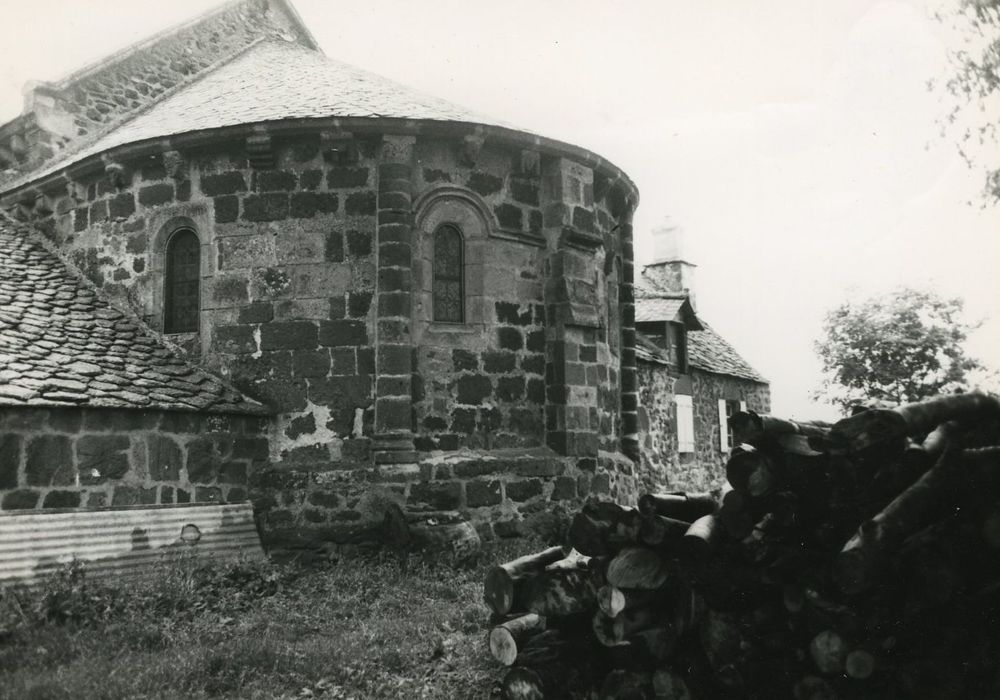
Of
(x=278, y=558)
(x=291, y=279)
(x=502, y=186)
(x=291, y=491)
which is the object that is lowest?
(x=278, y=558)

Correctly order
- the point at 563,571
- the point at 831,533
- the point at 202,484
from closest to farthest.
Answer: the point at 831,533 → the point at 563,571 → the point at 202,484

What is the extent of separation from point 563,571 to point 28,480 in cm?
573

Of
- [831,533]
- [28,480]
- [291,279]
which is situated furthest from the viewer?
[291,279]

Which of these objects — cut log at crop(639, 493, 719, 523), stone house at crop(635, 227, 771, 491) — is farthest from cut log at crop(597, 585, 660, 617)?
stone house at crop(635, 227, 771, 491)

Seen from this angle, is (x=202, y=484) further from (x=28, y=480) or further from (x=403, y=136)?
(x=403, y=136)

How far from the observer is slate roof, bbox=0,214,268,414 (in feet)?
29.6

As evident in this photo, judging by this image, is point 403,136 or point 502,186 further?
point 502,186

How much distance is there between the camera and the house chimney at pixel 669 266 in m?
26.0

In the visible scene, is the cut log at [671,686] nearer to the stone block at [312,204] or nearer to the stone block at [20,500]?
the stone block at [20,500]

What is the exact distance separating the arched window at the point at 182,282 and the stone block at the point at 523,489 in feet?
14.7

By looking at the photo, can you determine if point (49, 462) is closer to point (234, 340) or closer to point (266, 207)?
point (234, 340)

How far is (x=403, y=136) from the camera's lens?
10586 millimetres

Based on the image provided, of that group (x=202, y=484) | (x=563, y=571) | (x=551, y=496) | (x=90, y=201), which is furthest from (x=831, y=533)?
(x=90, y=201)

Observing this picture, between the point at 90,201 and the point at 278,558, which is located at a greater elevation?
the point at 90,201
